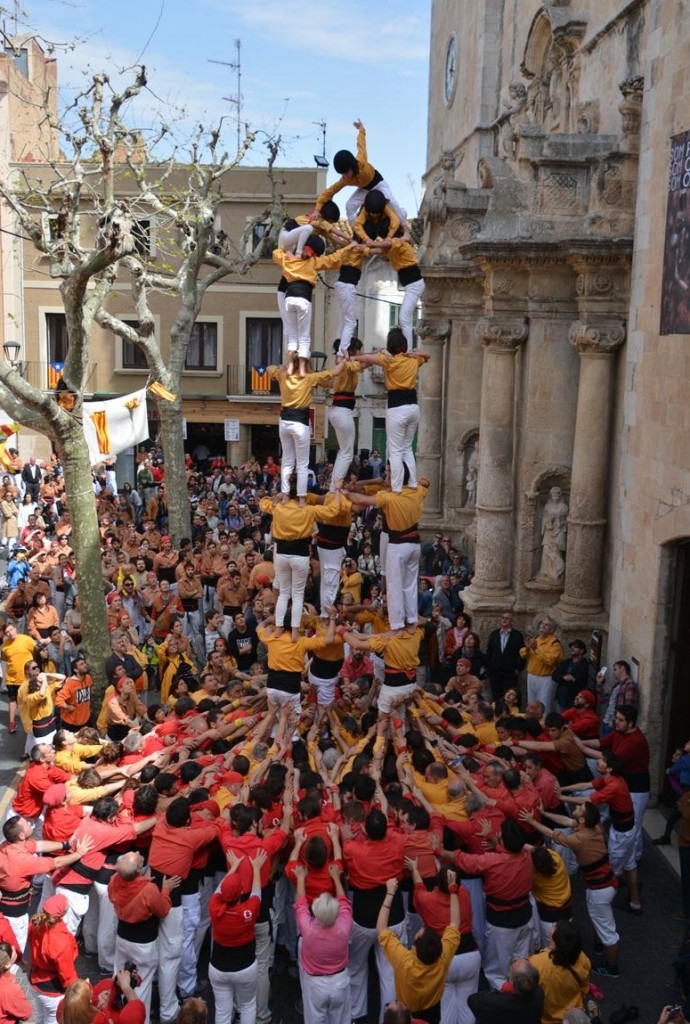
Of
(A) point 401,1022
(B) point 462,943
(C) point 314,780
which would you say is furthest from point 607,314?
(A) point 401,1022

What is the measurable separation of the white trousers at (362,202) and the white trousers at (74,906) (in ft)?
24.1

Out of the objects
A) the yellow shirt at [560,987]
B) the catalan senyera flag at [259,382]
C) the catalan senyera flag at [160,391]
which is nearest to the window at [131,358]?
the catalan senyera flag at [259,382]

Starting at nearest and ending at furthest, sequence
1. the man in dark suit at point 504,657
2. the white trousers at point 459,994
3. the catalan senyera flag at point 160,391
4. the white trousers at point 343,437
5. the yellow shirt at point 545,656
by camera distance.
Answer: the white trousers at point 459,994, the white trousers at point 343,437, the yellow shirt at point 545,656, the man in dark suit at point 504,657, the catalan senyera flag at point 160,391

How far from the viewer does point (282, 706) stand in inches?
421

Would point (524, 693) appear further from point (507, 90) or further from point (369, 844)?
point (507, 90)

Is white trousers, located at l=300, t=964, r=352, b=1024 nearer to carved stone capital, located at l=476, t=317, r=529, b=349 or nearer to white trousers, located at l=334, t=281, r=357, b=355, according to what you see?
white trousers, located at l=334, t=281, r=357, b=355

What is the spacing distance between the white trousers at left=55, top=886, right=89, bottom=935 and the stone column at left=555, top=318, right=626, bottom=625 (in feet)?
27.8

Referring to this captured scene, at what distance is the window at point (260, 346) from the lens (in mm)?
32875

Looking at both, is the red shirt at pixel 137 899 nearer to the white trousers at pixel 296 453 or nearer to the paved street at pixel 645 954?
the paved street at pixel 645 954

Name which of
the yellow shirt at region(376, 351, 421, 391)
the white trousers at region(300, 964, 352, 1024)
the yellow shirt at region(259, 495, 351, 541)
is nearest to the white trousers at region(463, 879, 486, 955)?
the white trousers at region(300, 964, 352, 1024)

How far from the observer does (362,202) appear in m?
11.1

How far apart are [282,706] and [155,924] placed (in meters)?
3.25

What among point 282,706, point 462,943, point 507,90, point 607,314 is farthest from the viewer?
point 507,90

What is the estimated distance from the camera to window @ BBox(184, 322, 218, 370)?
33000 mm
